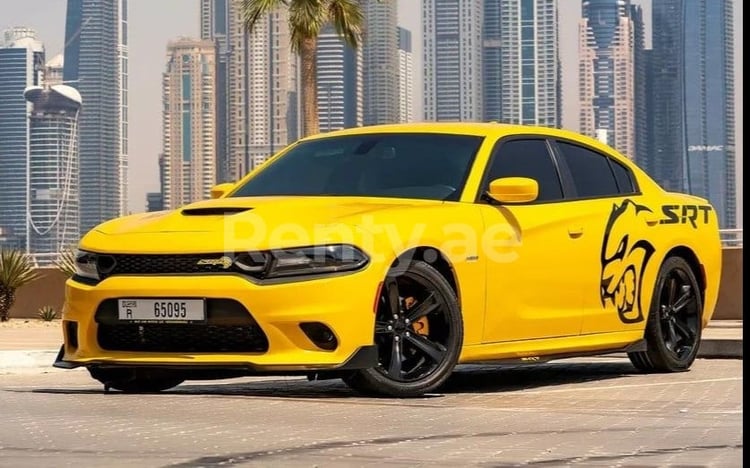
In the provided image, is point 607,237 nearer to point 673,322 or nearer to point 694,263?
point 673,322

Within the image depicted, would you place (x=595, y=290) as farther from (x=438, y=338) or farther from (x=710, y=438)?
(x=710, y=438)

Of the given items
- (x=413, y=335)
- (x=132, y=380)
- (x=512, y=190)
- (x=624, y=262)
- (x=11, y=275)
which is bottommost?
(x=11, y=275)

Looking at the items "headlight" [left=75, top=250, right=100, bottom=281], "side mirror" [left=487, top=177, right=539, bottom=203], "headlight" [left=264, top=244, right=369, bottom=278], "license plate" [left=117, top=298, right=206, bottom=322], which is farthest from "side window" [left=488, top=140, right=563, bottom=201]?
"headlight" [left=75, top=250, right=100, bottom=281]

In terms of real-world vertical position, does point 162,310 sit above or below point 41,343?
above

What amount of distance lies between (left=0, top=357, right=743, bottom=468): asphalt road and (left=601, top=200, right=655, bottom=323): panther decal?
481 mm

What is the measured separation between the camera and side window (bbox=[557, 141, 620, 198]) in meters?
10.4

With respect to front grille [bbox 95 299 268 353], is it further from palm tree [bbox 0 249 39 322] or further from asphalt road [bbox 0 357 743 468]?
palm tree [bbox 0 249 39 322]

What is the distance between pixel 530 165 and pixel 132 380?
106 inches

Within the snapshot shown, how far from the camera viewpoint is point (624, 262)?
1037 cm

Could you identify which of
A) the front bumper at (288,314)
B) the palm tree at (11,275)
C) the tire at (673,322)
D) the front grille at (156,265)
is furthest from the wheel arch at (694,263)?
the palm tree at (11,275)

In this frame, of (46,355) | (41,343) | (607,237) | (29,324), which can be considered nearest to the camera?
(607,237)

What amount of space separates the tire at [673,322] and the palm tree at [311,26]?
25.1 metres

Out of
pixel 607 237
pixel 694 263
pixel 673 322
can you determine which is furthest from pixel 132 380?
pixel 694 263

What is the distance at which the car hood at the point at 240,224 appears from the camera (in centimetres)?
846
